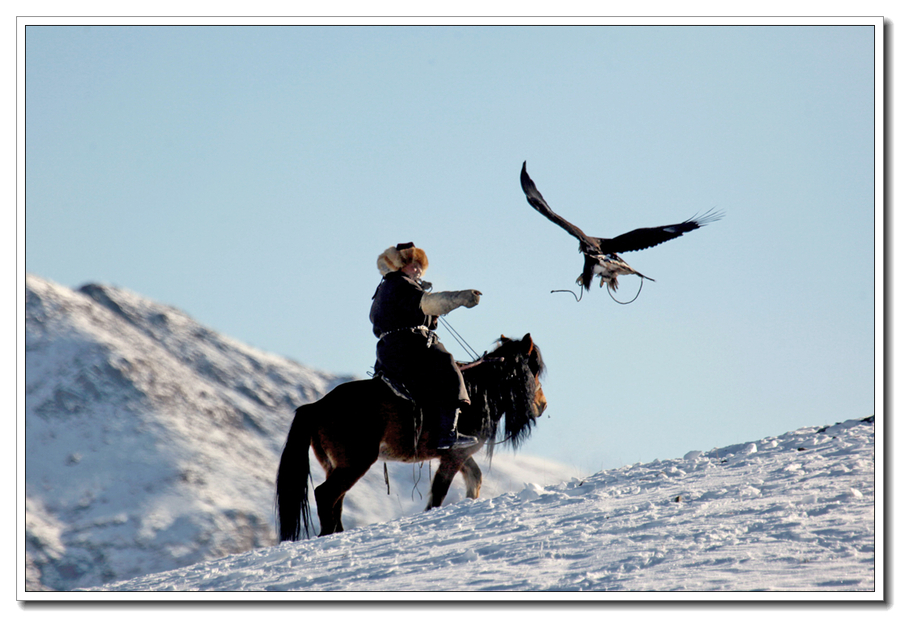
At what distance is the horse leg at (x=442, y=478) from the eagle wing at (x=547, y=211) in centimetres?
200

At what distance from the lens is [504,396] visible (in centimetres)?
785

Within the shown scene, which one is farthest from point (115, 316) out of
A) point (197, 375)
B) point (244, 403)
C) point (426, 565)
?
point (426, 565)

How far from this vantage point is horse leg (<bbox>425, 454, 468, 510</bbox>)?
Result: 7434 millimetres

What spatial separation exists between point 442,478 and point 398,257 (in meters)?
1.82

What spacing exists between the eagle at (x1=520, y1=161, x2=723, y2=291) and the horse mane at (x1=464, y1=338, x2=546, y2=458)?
50.0 inches

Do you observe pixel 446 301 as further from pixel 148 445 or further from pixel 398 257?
pixel 148 445

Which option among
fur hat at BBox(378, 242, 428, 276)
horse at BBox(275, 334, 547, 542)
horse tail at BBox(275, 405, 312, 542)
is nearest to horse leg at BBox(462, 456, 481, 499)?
horse at BBox(275, 334, 547, 542)

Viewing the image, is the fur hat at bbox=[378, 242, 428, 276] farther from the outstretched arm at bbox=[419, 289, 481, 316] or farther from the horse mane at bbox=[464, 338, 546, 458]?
the horse mane at bbox=[464, 338, 546, 458]

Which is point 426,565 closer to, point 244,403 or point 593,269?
point 593,269

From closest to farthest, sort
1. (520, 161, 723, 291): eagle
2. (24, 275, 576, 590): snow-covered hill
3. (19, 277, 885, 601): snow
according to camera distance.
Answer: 1. (19, 277, 885, 601): snow
2. (520, 161, 723, 291): eagle
3. (24, 275, 576, 590): snow-covered hill

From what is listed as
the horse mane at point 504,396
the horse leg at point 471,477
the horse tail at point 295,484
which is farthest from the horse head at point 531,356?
the horse tail at point 295,484

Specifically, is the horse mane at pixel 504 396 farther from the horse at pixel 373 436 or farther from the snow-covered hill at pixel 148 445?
the snow-covered hill at pixel 148 445
